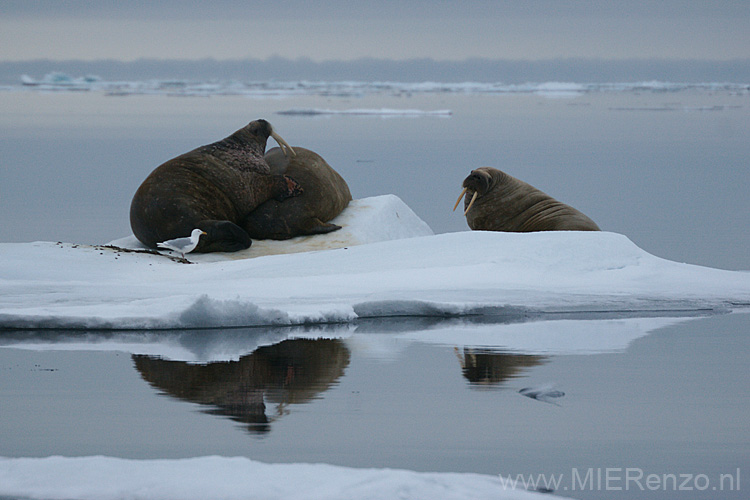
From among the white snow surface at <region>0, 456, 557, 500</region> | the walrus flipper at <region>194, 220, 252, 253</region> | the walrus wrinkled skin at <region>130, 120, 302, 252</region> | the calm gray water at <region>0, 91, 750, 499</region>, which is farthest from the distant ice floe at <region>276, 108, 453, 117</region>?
the white snow surface at <region>0, 456, 557, 500</region>

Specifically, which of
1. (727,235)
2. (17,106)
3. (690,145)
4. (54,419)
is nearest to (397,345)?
(54,419)

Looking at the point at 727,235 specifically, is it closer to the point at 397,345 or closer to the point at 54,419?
the point at 397,345

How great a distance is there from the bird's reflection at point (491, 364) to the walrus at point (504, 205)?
5.03 meters

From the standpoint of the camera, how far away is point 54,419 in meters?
4.30

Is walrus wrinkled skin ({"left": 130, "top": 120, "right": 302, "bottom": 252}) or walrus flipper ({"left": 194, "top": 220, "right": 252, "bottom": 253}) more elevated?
walrus wrinkled skin ({"left": 130, "top": 120, "right": 302, "bottom": 252})

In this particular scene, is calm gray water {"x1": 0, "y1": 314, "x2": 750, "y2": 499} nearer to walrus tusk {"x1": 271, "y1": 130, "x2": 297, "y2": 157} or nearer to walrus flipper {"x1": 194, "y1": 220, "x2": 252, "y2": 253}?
walrus flipper {"x1": 194, "y1": 220, "x2": 252, "y2": 253}

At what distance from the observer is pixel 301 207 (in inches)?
415

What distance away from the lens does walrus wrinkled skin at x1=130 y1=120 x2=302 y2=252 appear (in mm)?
9852

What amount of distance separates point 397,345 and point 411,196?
9319mm

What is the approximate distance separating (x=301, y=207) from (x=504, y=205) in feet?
7.03

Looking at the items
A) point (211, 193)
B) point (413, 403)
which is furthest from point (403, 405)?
point (211, 193)

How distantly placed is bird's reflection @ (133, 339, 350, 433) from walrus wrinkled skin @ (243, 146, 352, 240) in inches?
193

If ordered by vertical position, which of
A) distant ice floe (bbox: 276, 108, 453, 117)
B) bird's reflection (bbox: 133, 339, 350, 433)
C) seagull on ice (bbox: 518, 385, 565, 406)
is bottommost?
bird's reflection (bbox: 133, 339, 350, 433)

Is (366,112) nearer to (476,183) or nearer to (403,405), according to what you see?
(476,183)
